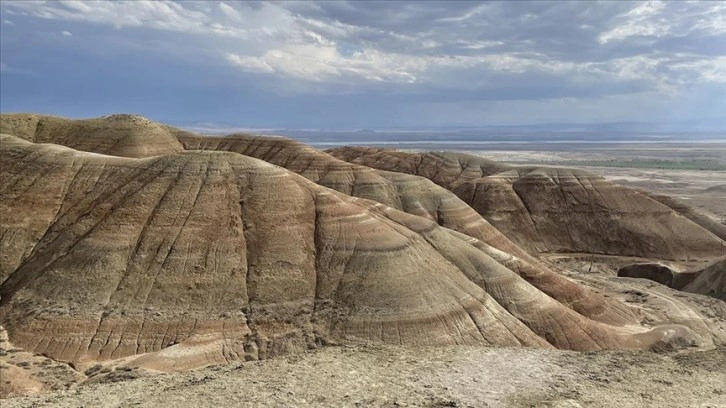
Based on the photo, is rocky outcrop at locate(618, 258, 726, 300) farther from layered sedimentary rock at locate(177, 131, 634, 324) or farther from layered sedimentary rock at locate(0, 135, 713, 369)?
layered sedimentary rock at locate(177, 131, 634, 324)

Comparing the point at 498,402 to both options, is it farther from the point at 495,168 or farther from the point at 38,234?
the point at 495,168

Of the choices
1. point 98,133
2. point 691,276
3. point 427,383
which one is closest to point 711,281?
point 691,276

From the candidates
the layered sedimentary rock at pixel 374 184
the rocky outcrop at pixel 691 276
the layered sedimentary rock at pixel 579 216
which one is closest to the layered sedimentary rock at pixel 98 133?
the layered sedimentary rock at pixel 374 184

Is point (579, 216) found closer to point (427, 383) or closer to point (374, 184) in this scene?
point (374, 184)

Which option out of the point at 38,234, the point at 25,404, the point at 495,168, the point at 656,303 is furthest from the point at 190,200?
the point at 495,168

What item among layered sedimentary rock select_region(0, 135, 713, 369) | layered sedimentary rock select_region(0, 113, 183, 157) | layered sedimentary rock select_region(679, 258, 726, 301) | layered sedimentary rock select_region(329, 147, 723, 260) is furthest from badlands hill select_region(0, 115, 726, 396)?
layered sedimentary rock select_region(329, 147, 723, 260)

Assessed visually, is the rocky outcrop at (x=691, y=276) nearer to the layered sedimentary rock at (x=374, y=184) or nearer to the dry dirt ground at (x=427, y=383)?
the layered sedimentary rock at (x=374, y=184)
